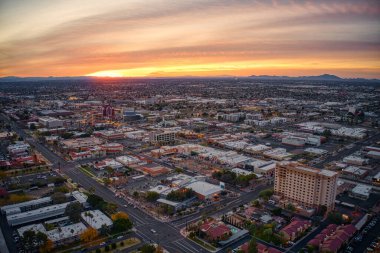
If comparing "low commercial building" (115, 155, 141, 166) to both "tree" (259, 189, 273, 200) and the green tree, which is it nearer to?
"tree" (259, 189, 273, 200)

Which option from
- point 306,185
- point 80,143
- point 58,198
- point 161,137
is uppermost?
point 306,185

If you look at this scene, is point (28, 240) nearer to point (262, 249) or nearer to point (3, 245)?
point (3, 245)

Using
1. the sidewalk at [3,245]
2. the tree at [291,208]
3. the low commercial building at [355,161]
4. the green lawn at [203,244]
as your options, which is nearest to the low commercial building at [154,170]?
the green lawn at [203,244]

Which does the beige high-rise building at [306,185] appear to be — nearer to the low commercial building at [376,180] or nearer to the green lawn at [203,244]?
the low commercial building at [376,180]

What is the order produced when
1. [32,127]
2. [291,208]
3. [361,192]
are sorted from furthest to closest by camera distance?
[32,127] < [361,192] < [291,208]

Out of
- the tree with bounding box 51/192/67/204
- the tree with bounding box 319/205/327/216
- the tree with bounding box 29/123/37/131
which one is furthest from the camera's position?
the tree with bounding box 29/123/37/131

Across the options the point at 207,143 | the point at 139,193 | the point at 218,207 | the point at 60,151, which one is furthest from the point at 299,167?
the point at 60,151

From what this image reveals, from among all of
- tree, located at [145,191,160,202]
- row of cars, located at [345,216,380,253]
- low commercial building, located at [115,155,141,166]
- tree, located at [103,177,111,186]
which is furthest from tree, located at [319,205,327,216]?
low commercial building, located at [115,155,141,166]

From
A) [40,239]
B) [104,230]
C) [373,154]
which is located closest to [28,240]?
[40,239]
